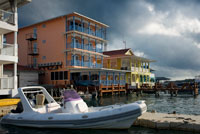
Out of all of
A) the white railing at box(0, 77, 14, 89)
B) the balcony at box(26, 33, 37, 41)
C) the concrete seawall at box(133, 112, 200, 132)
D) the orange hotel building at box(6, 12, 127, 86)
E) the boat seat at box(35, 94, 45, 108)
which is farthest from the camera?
the balcony at box(26, 33, 37, 41)

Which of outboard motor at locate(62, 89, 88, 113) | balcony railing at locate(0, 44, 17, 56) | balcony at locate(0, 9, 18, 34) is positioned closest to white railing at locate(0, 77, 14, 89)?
balcony railing at locate(0, 44, 17, 56)

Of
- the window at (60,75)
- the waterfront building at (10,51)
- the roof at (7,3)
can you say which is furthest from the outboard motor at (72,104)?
the window at (60,75)

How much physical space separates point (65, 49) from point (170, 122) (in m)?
27.0

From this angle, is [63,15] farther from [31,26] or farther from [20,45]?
[20,45]

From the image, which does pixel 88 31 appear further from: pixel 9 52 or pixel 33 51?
pixel 9 52

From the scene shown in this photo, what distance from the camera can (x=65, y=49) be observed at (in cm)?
3509

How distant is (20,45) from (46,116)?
33010 millimetres

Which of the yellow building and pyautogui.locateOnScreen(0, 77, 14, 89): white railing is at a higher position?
the yellow building

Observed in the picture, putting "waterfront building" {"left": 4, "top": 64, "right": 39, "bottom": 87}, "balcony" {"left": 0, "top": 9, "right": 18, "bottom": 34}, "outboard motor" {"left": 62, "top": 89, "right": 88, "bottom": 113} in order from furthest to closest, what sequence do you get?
"waterfront building" {"left": 4, "top": 64, "right": 39, "bottom": 87} → "balcony" {"left": 0, "top": 9, "right": 18, "bottom": 34} → "outboard motor" {"left": 62, "top": 89, "right": 88, "bottom": 113}

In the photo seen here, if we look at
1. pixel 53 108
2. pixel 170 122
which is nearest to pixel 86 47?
pixel 53 108

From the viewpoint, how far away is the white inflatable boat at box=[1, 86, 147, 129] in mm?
10023

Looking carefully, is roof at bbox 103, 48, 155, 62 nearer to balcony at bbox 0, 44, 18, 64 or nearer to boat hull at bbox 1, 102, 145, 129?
balcony at bbox 0, 44, 18, 64

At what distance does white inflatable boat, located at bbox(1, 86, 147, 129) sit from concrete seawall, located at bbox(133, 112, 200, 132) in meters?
0.90

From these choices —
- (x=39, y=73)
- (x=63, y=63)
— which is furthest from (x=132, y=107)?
(x=39, y=73)
